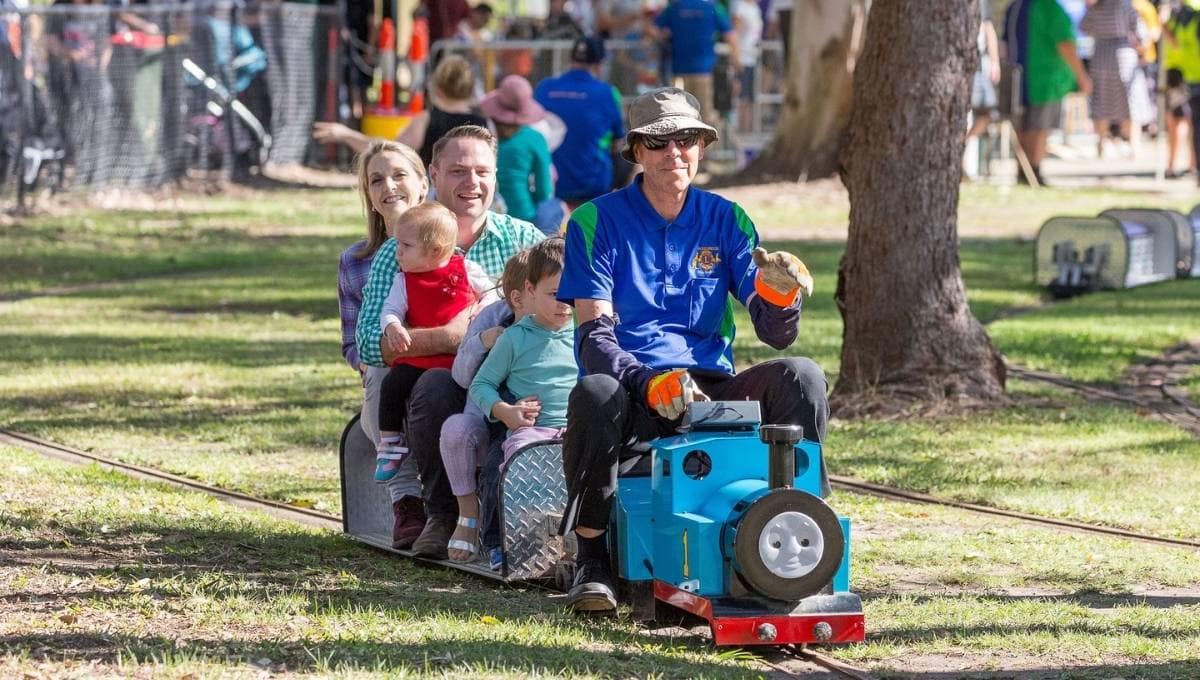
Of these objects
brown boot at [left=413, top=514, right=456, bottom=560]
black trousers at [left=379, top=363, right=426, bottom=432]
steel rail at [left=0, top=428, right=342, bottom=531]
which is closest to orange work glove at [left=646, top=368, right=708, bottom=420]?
brown boot at [left=413, top=514, right=456, bottom=560]

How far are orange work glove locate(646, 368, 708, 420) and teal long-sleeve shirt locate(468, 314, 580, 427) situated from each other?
938 mm

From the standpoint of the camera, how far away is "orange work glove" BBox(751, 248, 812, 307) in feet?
18.2

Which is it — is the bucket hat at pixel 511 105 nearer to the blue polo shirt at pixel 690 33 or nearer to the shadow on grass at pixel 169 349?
the shadow on grass at pixel 169 349

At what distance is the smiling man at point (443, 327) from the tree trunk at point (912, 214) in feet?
9.87

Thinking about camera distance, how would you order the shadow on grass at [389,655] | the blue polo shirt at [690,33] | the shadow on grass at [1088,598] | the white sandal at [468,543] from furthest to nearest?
the blue polo shirt at [690,33], the white sandal at [468,543], the shadow on grass at [1088,598], the shadow on grass at [389,655]

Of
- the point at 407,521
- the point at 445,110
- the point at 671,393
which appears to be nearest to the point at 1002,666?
the point at 671,393

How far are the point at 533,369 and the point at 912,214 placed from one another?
12.8 ft

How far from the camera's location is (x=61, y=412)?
9.92m

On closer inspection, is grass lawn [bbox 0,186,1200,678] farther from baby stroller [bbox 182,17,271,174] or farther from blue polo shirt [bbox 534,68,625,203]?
baby stroller [bbox 182,17,271,174]

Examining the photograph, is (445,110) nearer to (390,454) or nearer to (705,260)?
(390,454)

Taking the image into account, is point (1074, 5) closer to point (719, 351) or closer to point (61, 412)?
point (61, 412)

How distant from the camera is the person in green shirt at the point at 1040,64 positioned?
73.7 ft

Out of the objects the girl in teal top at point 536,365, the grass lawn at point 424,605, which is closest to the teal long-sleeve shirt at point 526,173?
the grass lawn at point 424,605

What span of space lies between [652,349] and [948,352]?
14.1 feet
